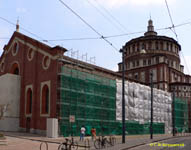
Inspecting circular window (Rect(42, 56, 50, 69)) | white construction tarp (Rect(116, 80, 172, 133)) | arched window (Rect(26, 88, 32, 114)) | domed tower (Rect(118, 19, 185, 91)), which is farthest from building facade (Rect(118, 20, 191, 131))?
circular window (Rect(42, 56, 50, 69))

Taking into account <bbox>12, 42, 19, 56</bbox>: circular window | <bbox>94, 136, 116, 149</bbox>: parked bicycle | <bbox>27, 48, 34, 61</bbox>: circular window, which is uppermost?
<bbox>12, 42, 19, 56</bbox>: circular window

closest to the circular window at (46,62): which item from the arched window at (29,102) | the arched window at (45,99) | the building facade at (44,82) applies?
the building facade at (44,82)

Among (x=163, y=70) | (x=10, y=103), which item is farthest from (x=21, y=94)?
(x=163, y=70)

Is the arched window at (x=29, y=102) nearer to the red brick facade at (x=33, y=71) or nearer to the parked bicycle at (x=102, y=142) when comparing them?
the red brick facade at (x=33, y=71)

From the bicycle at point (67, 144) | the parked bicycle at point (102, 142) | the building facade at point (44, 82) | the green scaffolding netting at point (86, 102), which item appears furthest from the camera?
the building facade at point (44, 82)

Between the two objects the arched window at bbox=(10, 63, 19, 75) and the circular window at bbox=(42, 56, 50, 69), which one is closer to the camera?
the circular window at bbox=(42, 56, 50, 69)

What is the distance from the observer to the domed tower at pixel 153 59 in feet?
206

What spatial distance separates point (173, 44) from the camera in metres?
69.4

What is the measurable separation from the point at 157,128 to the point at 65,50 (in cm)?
2716

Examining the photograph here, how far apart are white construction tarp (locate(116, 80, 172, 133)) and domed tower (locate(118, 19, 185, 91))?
7553mm

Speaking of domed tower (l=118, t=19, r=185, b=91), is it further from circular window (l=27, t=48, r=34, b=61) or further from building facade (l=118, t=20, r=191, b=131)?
circular window (l=27, t=48, r=34, b=61)

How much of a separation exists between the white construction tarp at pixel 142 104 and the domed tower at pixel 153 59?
7.55m

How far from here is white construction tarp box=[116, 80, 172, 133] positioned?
42875mm

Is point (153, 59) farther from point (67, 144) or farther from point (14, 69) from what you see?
point (67, 144)
